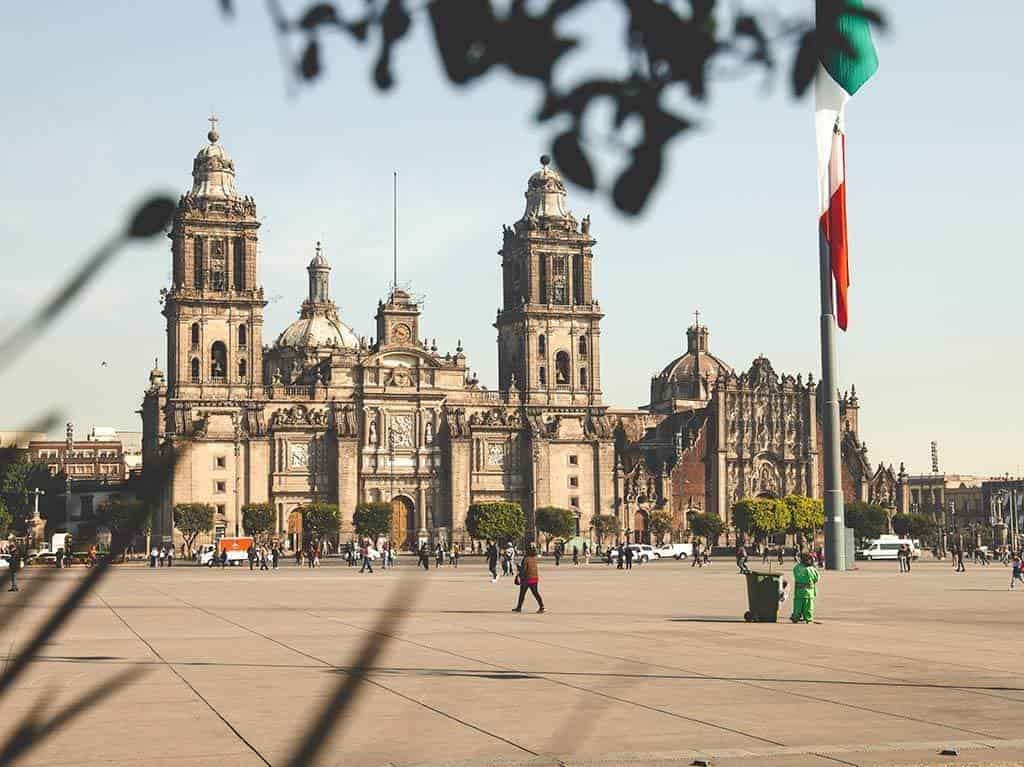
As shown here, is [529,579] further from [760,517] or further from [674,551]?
[760,517]

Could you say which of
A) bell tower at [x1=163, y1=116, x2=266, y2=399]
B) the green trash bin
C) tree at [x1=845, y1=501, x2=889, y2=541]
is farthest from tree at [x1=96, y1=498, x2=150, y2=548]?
tree at [x1=845, y1=501, x2=889, y2=541]

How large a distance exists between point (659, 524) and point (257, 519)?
29870 millimetres

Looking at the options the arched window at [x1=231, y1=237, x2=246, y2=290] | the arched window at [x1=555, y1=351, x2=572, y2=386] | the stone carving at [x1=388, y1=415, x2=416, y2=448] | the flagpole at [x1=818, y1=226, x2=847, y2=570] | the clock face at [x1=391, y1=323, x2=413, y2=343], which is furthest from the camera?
the arched window at [x1=555, y1=351, x2=572, y2=386]

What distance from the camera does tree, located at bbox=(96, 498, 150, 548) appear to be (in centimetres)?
282

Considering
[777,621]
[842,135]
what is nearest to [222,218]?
[842,135]

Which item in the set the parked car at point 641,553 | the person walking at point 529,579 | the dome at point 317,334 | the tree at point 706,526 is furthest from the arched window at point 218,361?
the person walking at point 529,579

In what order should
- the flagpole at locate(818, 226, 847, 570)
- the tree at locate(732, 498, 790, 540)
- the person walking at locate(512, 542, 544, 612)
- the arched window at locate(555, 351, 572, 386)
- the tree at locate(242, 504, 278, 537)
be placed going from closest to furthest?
1. the person walking at locate(512, 542, 544, 612)
2. the flagpole at locate(818, 226, 847, 570)
3. the tree at locate(242, 504, 278, 537)
4. the tree at locate(732, 498, 790, 540)
5. the arched window at locate(555, 351, 572, 386)

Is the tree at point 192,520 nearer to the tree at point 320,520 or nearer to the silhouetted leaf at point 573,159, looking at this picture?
the tree at point 320,520

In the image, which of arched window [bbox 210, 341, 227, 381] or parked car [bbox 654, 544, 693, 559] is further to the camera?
arched window [bbox 210, 341, 227, 381]

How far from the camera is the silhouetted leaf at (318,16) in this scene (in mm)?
3555

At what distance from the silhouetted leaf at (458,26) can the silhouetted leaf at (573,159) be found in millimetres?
292

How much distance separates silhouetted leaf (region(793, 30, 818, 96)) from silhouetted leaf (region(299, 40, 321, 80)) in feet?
3.58

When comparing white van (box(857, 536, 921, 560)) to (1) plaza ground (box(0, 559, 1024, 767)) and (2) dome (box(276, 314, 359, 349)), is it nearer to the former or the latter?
(2) dome (box(276, 314, 359, 349))

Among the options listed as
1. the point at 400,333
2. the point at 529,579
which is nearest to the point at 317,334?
the point at 400,333
